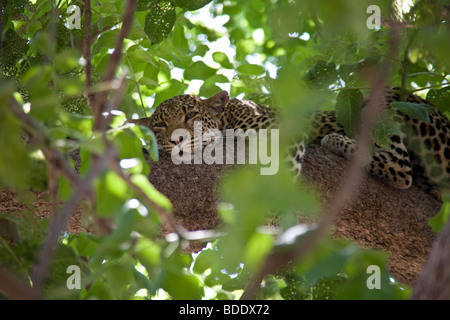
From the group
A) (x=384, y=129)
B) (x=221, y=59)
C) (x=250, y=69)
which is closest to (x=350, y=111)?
(x=384, y=129)

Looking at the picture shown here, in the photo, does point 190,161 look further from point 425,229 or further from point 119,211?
point 119,211

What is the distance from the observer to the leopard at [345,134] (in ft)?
12.9

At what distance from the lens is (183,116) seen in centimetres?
520

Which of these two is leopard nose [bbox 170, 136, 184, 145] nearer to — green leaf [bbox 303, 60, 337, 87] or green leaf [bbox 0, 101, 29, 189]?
green leaf [bbox 303, 60, 337, 87]

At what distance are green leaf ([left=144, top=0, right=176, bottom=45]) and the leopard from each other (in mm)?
940

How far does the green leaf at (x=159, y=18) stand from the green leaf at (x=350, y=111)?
1098 mm

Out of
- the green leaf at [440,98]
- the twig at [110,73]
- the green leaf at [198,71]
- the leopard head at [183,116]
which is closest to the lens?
the twig at [110,73]

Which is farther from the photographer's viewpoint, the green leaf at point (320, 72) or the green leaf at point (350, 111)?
the green leaf at point (320, 72)

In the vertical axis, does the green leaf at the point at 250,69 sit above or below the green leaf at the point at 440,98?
above

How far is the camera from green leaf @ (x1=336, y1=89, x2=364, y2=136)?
3023mm

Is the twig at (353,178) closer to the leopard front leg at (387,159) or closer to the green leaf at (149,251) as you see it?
the green leaf at (149,251)

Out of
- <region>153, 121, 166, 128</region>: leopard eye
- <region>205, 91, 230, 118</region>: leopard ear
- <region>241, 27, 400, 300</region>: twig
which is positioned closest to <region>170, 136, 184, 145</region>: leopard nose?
<region>153, 121, 166, 128</region>: leopard eye

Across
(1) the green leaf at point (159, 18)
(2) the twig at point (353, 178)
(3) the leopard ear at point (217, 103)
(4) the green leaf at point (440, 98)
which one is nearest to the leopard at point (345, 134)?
(3) the leopard ear at point (217, 103)

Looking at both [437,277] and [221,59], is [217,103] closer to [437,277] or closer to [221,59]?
[221,59]
